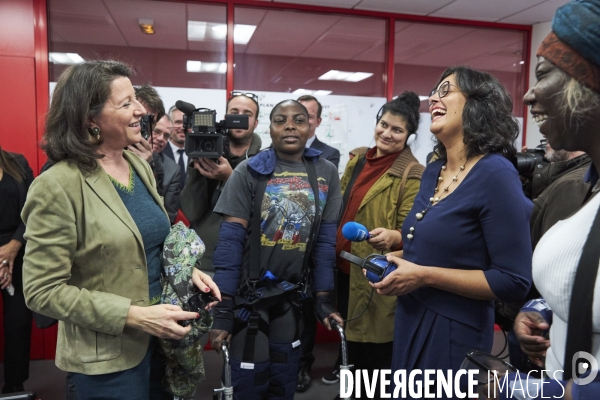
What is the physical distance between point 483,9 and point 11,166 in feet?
12.7

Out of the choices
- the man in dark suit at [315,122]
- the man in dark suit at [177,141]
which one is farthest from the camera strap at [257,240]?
the man in dark suit at [177,141]

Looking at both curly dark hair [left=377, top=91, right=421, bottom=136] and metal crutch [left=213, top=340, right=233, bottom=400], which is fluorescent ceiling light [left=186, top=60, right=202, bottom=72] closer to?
curly dark hair [left=377, top=91, right=421, bottom=136]

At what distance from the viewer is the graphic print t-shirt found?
1.93 meters

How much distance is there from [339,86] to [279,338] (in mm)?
2709

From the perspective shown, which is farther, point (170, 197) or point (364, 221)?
point (170, 197)

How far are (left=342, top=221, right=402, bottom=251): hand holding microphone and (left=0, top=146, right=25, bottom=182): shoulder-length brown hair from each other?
2207mm

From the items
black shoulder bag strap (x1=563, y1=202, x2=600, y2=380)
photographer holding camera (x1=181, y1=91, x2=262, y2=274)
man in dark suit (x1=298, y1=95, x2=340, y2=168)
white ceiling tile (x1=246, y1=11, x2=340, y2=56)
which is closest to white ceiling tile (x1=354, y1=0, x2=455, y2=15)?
white ceiling tile (x1=246, y1=11, x2=340, y2=56)

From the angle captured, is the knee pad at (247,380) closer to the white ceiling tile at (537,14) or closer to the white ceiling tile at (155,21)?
the white ceiling tile at (155,21)

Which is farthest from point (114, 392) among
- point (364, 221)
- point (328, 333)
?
point (328, 333)

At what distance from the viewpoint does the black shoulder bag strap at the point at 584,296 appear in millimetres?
734

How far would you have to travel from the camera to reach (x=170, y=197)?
2.88 m

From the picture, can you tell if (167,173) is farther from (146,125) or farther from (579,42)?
(579,42)

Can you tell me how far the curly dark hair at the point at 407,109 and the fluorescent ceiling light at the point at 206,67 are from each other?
5.76 ft

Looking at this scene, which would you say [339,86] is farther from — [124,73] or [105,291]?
[105,291]
